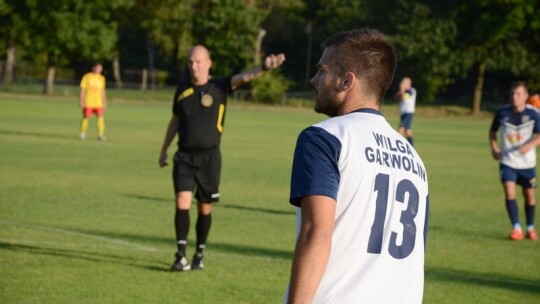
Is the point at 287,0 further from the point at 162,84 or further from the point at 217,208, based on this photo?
the point at 217,208

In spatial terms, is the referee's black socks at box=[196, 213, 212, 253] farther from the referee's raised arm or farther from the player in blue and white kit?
the player in blue and white kit

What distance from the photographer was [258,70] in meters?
9.76

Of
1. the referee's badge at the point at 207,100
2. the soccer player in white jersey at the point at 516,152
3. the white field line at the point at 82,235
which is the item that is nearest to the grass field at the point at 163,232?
the white field line at the point at 82,235

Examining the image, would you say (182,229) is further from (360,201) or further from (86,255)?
(360,201)

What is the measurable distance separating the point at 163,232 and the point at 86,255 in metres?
1.97

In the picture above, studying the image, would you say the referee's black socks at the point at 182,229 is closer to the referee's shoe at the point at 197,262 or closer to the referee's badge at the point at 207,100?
the referee's shoe at the point at 197,262

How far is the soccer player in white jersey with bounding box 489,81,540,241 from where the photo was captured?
13.5 m

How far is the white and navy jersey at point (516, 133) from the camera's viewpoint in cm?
1363

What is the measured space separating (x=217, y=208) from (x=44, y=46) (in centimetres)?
5384

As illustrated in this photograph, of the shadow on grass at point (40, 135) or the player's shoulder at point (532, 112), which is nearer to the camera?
the player's shoulder at point (532, 112)

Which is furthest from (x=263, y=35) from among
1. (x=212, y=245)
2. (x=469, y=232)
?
(x=212, y=245)

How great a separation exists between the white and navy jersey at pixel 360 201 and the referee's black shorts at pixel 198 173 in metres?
6.34

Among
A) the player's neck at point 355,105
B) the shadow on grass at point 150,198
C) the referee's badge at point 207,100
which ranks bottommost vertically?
the shadow on grass at point 150,198

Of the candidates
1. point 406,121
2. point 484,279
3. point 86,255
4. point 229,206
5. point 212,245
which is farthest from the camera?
point 406,121
